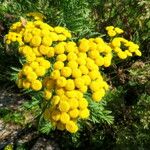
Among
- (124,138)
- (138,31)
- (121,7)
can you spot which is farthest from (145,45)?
(124,138)

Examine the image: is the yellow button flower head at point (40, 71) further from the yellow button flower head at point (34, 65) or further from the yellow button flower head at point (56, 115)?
the yellow button flower head at point (56, 115)

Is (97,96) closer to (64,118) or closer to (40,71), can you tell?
(64,118)

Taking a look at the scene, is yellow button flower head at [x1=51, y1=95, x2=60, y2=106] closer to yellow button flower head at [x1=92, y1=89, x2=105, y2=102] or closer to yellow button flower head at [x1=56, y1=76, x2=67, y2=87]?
yellow button flower head at [x1=56, y1=76, x2=67, y2=87]

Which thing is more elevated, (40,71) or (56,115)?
(40,71)

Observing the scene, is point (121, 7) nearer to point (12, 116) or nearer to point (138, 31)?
point (138, 31)

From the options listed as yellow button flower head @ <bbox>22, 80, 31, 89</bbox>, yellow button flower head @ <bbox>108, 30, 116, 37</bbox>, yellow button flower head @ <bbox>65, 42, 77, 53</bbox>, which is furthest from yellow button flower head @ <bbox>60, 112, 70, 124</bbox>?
yellow button flower head @ <bbox>108, 30, 116, 37</bbox>

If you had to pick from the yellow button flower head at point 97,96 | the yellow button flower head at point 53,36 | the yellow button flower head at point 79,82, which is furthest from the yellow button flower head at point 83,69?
the yellow button flower head at point 53,36

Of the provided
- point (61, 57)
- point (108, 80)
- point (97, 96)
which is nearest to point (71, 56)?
point (61, 57)
